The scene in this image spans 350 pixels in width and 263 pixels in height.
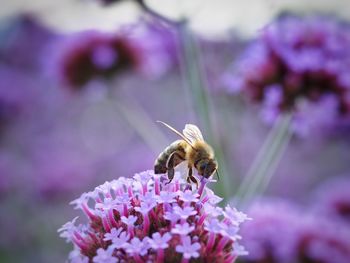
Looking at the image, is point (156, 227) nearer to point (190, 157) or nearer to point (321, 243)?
point (190, 157)

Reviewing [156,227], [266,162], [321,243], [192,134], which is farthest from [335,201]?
[156,227]

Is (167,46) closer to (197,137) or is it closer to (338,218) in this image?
(338,218)

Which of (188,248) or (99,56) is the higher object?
(99,56)

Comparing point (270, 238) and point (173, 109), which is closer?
point (270, 238)

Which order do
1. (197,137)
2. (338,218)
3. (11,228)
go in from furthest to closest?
(11,228) → (338,218) → (197,137)

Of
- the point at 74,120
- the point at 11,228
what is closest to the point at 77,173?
the point at 11,228
